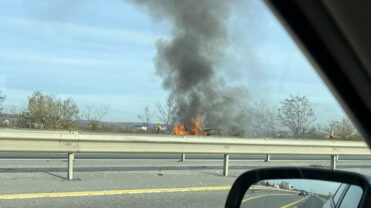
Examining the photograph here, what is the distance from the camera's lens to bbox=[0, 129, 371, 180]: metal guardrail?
9.67 meters

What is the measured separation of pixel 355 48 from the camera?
179 cm

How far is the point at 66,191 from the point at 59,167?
369 cm

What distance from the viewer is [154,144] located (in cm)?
1095

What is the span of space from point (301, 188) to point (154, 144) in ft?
28.4

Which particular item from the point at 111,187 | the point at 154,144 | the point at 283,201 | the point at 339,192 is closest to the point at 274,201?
the point at 283,201

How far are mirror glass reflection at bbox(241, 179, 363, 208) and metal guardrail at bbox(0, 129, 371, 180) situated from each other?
258 inches

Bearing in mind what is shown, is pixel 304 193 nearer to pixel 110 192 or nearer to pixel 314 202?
pixel 314 202

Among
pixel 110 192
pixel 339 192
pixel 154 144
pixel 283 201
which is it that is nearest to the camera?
pixel 339 192

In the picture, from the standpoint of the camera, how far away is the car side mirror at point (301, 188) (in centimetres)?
217

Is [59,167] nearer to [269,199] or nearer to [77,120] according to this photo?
[269,199]

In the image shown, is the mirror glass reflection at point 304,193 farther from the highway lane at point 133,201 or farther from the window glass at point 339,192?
the highway lane at point 133,201

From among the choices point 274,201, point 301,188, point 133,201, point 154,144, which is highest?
point 301,188

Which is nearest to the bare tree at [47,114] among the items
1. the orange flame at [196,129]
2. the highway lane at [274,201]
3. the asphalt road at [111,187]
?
the orange flame at [196,129]

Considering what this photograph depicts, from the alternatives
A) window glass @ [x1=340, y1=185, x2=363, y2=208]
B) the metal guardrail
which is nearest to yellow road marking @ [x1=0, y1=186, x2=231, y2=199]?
the metal guardrail
